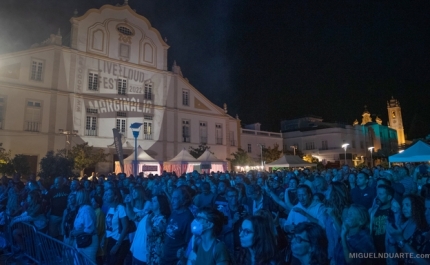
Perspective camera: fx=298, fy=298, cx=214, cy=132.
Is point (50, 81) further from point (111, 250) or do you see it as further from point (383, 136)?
point (383, 136)

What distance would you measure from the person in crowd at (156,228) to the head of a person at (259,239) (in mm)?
1557

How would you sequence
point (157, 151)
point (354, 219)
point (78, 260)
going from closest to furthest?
→ point (354, 219)
point (78, 260)
point (157, 151)

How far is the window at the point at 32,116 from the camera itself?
21.8 m

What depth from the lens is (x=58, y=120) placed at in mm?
23000

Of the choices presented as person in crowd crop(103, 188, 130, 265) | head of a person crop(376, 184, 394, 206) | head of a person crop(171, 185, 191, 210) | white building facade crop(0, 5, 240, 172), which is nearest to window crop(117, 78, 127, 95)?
white building facade crop(0, 5, 240, 172)

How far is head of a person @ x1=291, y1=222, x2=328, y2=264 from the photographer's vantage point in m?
2.32

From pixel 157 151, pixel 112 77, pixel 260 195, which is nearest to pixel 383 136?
pixel 157 151

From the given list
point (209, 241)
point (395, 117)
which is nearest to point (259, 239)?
point (209, 241)

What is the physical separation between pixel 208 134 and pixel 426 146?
73.3 ft

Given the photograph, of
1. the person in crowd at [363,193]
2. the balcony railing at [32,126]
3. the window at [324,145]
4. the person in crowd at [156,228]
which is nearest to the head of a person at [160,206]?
the person in crowd at [156,228]

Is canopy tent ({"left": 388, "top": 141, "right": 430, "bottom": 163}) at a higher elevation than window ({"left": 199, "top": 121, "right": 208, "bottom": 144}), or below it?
below

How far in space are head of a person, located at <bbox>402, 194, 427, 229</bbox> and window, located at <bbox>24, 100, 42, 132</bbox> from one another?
2418 centimetres

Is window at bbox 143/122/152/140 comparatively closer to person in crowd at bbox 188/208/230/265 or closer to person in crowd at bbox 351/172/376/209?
person in crowd at bbox 351/172/376/209

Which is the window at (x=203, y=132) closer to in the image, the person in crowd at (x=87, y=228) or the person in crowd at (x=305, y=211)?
the person in crowd at (x=87, y=228)
